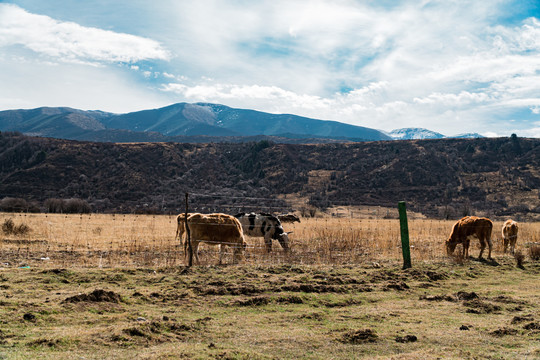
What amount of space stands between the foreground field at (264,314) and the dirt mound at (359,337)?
16 millimetres

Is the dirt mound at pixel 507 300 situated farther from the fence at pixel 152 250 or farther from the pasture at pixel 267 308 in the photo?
the fence at pixel 152 250

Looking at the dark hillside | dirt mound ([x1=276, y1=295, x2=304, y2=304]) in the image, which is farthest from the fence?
the dark hillside

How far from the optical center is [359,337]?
6.35 m

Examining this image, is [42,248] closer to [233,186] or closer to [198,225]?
[198,225]

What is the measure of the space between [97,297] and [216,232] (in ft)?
18.2

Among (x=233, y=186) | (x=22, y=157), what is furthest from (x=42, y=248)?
(x=22, y=157)

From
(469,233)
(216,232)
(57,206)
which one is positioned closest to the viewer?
(216,232)

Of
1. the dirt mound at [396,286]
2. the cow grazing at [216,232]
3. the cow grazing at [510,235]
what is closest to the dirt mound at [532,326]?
the dirt mound at [396,286]

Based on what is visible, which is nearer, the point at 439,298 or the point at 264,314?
the point at 264,314

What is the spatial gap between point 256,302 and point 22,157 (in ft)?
239

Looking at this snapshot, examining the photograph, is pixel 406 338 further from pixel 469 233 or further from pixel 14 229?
pixel 14 229

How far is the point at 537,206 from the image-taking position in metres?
54.3

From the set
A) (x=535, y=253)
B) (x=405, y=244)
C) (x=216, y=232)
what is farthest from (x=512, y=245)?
(x=216, y=232)

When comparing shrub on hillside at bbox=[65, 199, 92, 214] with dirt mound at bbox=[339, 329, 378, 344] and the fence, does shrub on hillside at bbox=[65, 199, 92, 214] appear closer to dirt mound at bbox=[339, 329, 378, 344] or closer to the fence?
the fence
